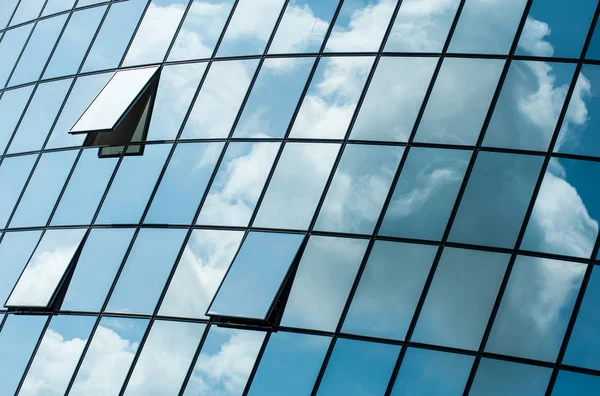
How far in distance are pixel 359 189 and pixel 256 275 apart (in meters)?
3.29

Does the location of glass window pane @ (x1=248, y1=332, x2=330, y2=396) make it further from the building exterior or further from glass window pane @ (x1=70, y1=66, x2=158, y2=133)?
glass window pane @ (x1=70, y1=66, x2=158, y2=133)

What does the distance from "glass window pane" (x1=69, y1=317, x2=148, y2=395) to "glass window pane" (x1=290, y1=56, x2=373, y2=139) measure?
6.61 m

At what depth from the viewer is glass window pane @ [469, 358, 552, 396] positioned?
1891 cm

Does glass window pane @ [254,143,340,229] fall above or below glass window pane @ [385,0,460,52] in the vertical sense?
below

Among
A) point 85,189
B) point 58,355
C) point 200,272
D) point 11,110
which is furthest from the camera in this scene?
point 11,110

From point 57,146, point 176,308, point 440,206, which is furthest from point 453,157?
point 57,146

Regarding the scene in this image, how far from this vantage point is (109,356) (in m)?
23.2

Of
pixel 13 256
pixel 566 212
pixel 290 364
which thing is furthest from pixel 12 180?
pixel 566 212

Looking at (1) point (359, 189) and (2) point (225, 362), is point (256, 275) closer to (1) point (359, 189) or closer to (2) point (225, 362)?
(2) point (225, 362)

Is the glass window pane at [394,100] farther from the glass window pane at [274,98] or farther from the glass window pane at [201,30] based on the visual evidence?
the glass window pane at [201,30]

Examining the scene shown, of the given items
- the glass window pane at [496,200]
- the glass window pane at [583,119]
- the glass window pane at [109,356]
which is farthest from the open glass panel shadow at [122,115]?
the glass window pane at [583,119]

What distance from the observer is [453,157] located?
21.5 metres

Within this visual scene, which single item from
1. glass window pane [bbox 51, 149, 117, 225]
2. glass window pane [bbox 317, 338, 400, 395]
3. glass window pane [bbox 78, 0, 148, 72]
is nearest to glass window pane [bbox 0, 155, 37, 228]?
glass window pane [bbox 51, 149, 117, 225]

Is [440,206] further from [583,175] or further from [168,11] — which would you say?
[168,11]
